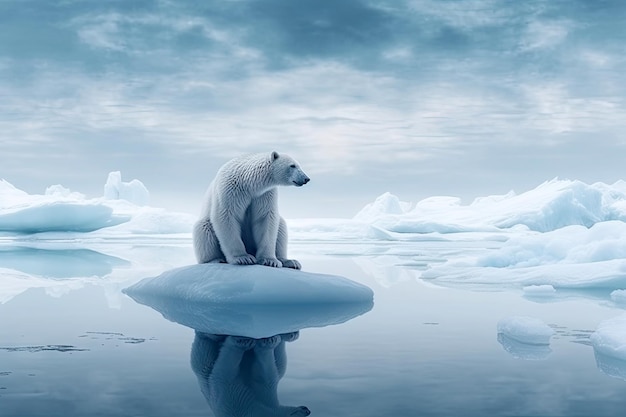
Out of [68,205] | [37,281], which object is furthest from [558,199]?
[37,281]

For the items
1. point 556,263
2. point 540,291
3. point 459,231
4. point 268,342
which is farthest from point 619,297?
point 459,231

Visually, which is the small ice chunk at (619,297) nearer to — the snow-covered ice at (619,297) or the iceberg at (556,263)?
the snow-covered ice at (619,297)

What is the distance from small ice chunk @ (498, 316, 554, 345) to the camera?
498cm

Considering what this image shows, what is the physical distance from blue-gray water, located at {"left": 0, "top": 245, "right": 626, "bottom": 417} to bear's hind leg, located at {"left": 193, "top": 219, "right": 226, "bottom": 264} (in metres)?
0.93

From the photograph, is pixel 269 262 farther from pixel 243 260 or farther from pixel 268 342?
pixel 268 342

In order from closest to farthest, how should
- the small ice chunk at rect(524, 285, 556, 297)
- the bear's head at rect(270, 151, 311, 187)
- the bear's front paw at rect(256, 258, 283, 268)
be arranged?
1. the bear's head at rect(270, 151, 311, 187)
2. the bear's front paw at rect(256, 258, 283, 268)
3. the small ice chunk at rect(524, 285, 556, 297)

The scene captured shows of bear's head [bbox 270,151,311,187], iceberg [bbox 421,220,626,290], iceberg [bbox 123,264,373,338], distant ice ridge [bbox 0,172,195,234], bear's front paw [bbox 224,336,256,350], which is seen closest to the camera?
bear's front paw [bbox 224,336,256,350]

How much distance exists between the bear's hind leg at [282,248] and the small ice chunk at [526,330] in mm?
2788

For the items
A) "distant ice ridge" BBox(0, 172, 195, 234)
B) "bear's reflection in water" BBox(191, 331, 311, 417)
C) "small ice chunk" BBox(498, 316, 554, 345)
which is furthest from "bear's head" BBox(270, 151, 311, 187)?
"distant ice ridge" BBox(0, 172, 195, 234)

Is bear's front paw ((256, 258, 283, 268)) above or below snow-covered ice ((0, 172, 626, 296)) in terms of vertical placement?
below

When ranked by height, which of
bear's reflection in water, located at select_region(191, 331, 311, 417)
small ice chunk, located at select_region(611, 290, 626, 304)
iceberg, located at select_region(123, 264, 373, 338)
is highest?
small ice chunk, located at select_region(611, 290, 626, 304)

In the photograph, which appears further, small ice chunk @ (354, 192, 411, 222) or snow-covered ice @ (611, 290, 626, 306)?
small ice chunk @ (354, 192, 411, 222)

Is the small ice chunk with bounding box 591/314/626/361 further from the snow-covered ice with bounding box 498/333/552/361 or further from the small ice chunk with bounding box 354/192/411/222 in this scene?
the small ice chunk with bounding box 354/192/411/222

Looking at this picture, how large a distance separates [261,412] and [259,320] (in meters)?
2.97
